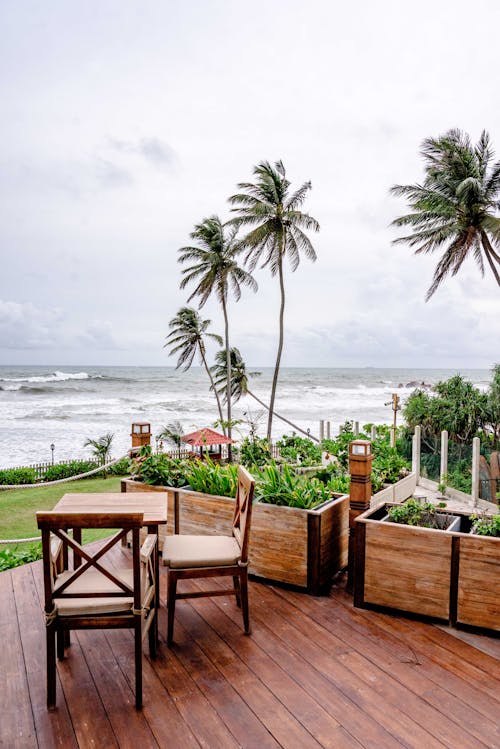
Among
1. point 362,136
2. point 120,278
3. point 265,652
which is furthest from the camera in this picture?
point 120,278

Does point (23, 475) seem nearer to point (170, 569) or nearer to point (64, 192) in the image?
point (64, 192)

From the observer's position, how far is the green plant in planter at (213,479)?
3613 millimetres

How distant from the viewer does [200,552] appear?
2537 millimetres

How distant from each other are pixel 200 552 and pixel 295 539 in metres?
0.80

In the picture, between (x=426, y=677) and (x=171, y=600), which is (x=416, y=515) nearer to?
(x=426, y=677)

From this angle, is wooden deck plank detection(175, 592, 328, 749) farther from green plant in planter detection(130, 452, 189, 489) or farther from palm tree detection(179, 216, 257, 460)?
palm tree detection(179, 216, 257, 460)

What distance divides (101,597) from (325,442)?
4.08 metres

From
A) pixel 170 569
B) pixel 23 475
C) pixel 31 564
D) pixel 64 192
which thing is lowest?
pixel 23 475

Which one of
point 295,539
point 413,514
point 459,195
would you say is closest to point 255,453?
point 295,539

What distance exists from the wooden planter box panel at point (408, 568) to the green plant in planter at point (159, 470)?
1641 millimetres

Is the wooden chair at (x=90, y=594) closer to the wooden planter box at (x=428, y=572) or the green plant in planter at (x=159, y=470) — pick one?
the wooden planter box at (x=428, y=572)

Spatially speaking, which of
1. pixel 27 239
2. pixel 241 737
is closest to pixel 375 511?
pixel 241 737

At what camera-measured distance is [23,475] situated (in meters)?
13.5

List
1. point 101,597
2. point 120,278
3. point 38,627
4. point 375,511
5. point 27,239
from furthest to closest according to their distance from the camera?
point 120,278
point 27,239
point 375,511
point 38,627
point 101,597
